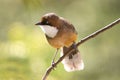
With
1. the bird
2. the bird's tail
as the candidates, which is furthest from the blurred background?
the bird

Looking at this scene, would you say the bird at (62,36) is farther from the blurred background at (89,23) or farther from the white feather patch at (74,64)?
the blurred background at (89,23)

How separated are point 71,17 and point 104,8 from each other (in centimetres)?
56

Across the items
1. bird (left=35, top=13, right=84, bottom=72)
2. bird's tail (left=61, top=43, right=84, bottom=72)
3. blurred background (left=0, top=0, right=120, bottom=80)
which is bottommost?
blurred background (left=0, top=0, right=120, bottom=80)

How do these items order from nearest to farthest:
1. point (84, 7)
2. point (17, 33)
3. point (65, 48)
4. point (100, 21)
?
point (17, 33) → point (65, 48) → point (100, 21) → point (84, 7)

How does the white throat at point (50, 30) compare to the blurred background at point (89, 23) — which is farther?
the blurred background at point (89, 23)

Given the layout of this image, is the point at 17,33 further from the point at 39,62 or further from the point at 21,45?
the point at 39,62

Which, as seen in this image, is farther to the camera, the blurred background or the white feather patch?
the blurred background

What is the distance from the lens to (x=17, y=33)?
11.1 feet

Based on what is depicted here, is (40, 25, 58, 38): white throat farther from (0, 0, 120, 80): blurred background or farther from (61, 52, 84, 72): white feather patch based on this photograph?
(0, 0, 120, 80): blurred background

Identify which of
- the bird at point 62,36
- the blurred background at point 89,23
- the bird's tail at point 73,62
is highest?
the bird at point 62,36

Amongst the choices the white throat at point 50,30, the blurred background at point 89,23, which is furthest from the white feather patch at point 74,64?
the blurred background at point 89,23

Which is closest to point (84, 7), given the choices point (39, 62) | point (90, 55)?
point (90, 55)

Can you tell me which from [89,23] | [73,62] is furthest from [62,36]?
[89,23]

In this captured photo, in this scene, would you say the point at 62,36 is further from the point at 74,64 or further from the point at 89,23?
the point at 89,23
